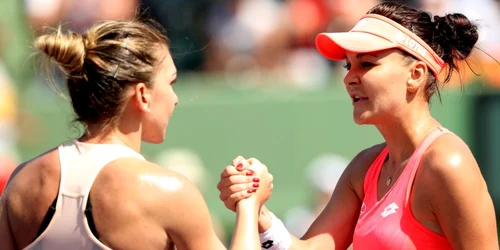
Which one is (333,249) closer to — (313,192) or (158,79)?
(158,79)

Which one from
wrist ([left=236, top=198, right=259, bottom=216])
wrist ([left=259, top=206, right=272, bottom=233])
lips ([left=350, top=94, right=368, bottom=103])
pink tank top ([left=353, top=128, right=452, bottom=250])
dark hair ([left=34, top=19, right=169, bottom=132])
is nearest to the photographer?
dark hair ([left=34, top=19, right=169, bottom=132])

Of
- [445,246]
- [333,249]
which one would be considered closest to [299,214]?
[333,249]

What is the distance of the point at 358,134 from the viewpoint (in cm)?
828

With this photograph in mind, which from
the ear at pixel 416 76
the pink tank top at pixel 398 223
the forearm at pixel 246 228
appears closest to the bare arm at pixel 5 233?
the forearm at pixel 246 228

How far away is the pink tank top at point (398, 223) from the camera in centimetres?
317

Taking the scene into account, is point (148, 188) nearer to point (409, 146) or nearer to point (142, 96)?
point (142, 96)

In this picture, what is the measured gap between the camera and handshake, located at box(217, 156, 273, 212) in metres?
3.35

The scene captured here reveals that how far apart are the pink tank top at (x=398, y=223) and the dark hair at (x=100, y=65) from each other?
882 millimetres

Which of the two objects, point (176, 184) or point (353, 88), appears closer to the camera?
point (176, 184)

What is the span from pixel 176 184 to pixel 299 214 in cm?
480

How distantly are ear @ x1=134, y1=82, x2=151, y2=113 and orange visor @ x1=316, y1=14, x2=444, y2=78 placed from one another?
685mm

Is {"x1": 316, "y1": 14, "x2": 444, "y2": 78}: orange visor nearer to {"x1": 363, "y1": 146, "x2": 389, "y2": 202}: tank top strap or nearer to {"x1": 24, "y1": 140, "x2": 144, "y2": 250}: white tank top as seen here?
{"x1": 363, "y1": 146, "x2": 389, "y2": 202}: tank top strap

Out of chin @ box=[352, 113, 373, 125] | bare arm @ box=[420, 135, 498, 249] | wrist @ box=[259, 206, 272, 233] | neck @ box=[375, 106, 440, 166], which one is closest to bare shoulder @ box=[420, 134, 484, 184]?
bare arm @ box=[420, 135, 498, 249]

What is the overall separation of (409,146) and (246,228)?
0.65m
